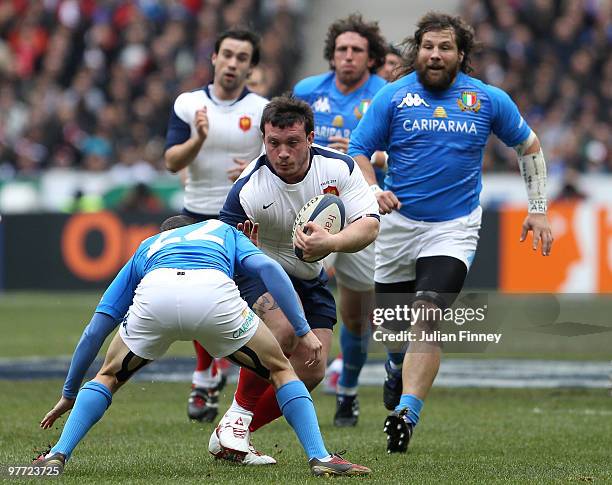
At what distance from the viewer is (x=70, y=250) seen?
1980 centimetres

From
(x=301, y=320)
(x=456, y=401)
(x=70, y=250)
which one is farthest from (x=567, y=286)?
(x=301, y=320)

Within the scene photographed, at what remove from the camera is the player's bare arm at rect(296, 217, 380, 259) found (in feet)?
21.6

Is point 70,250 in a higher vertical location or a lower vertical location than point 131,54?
lower

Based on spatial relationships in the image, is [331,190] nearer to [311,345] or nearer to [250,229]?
[250,229]

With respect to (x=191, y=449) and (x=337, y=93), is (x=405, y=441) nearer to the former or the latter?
(x=191, y=449)

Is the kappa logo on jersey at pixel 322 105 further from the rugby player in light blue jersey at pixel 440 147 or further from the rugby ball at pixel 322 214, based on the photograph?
the rugby ball at pixel 322 214

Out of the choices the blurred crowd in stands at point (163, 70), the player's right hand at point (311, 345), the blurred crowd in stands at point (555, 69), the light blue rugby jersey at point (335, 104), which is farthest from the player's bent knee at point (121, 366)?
the blurred crowd in stands at point (555, 69)

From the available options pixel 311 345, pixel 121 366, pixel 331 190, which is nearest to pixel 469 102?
pixel 331 190

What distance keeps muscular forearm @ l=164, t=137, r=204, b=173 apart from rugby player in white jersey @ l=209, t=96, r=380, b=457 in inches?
76.4

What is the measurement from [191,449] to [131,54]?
16487 millimetres

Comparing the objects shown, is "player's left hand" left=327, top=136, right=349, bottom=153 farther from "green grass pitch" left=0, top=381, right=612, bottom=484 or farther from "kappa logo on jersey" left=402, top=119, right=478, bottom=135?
"green grass pitch" left=0, top=381, right=612, bottom=484

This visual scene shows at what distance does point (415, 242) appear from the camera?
325 inches

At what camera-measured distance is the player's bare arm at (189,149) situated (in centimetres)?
888

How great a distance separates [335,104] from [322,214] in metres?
3.24
